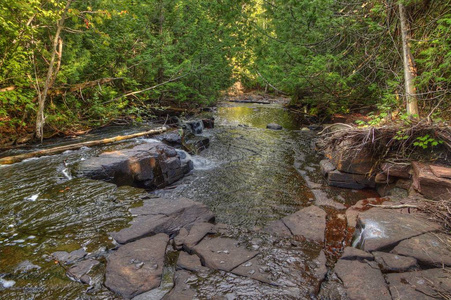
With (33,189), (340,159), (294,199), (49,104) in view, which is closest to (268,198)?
(294,199)

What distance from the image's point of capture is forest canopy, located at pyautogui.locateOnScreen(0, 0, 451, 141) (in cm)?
609

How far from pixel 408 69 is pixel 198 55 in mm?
9798

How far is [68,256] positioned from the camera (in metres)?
2.92

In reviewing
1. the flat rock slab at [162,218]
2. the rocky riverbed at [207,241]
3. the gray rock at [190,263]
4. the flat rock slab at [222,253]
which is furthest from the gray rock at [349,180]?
the gray rock at [190,263]

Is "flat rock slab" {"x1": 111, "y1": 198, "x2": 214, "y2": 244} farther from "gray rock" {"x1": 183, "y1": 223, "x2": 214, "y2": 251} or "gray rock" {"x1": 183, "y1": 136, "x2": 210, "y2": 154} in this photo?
"gray rock" {"x1": 183, "y1": 136, "x2": 210, "y2": 154}

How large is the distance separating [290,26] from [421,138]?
9.87 meters

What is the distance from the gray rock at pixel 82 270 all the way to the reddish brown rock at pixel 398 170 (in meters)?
5.81

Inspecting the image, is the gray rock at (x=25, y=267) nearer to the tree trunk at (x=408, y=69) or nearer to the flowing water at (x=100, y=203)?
the flowing water at (x=100, y=203)

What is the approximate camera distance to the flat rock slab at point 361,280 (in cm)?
247

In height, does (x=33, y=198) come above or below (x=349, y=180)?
above

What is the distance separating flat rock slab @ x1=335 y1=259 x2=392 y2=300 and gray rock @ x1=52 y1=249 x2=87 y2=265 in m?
3.15

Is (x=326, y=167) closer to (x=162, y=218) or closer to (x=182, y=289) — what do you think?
(x=162, y=218)

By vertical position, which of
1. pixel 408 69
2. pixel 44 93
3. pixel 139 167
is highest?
pixel 44 93

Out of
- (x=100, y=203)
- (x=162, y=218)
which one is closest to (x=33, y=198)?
(x=100, y=203)
